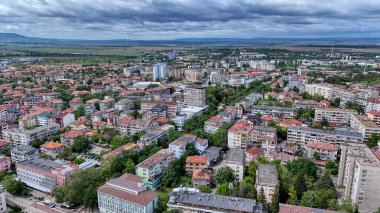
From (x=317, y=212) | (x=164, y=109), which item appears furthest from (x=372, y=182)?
(x=164, y=109)

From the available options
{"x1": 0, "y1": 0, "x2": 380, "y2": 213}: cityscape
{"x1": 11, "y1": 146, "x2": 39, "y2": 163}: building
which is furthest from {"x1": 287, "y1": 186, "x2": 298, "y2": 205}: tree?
{"x1": 11, "y1": 146, "x2": 39, "y2": 163}: building

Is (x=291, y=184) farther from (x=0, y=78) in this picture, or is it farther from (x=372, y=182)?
(x=0, y=78)

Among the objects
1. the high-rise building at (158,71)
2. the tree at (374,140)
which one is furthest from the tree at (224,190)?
the high-rise building at (158,71)

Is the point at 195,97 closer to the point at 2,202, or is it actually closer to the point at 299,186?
the point at 299,186

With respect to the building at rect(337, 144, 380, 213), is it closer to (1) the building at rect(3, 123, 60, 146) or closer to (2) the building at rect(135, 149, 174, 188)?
(2) the building at rect(135, 149, 174, 188)

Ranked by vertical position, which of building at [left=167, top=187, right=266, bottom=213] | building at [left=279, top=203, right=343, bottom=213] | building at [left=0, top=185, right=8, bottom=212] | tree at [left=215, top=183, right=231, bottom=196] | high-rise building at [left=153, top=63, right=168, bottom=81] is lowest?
building at [left=0, top=185, right=8, bottom=212]

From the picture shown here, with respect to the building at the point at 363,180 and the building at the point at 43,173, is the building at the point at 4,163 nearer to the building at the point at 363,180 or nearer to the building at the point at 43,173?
the building at the point at 43,173
